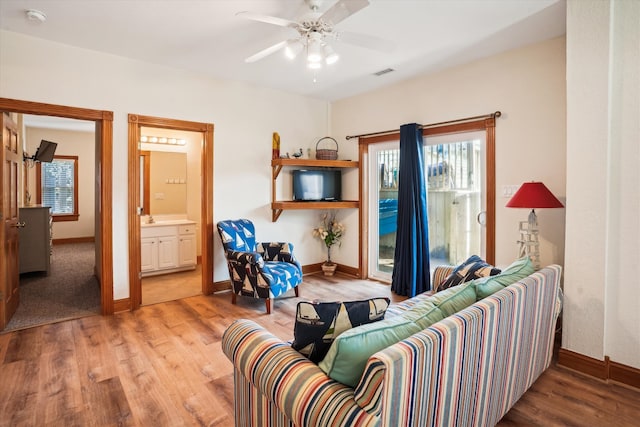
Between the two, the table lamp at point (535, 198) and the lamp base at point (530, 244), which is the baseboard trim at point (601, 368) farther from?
the table lamp at point (535, 198)

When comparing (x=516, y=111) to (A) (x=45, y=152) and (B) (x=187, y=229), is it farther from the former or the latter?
(A) (x=45, y=152)

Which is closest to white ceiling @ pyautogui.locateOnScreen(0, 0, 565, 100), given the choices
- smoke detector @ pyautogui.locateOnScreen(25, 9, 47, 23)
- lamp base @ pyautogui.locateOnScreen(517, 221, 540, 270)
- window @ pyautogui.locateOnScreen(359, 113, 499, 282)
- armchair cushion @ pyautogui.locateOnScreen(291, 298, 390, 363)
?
smoke detector @ pyautogui.locateOnScreen(25, 9, 47, 23)

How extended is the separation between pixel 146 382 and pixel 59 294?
2.80m

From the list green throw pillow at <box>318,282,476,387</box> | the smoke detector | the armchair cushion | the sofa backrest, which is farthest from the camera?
the smoke detector

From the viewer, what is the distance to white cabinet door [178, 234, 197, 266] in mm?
5315

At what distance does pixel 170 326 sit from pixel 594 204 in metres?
3.54

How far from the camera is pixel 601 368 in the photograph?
2352mm

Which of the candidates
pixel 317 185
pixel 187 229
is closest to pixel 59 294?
pixel 187 229

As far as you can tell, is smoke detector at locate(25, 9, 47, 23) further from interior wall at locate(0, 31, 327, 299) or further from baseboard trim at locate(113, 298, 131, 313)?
baseboard trim at locate(113, 298, 131, 313)

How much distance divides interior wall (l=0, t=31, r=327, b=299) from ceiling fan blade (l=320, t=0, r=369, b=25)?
2320 millimetres

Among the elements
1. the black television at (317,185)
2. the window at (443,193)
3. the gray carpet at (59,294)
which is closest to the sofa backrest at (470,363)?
the window at (443,193)

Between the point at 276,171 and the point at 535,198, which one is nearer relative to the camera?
the point at 535,198

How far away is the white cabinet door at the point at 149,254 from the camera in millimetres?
4938

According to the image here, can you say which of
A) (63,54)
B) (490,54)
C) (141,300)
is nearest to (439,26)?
(490,54)
